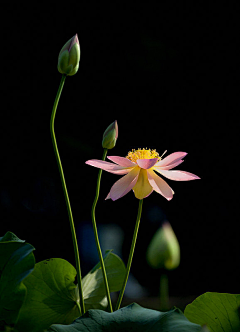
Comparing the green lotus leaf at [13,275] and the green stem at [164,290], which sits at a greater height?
the green lotus leaf at [13,275]

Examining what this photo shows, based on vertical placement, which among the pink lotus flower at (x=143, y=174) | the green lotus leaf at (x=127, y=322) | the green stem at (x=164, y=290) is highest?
the pink lotus flower at (x=143, y=174)

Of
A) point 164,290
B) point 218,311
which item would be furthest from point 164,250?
point 218,311

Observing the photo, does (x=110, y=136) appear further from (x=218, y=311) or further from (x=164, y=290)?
(x=164, y=290)

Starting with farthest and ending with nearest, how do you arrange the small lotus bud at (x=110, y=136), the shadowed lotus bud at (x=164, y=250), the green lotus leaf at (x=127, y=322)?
the shadowed lotus bud at (x=164, y=250) → the small lotus bud at (x=110, y=136) → the green lotus leaf at (x=127, y=322)

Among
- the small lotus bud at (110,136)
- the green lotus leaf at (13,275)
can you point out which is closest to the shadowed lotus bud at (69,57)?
the small lotus bud at (110,136)

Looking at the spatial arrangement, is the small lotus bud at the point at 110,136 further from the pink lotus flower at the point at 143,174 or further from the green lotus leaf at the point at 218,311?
the green lotus leaf at the point at 218,311

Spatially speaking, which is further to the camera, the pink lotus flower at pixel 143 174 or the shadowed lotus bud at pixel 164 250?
the shadowed lotus bud at pixel 164 250

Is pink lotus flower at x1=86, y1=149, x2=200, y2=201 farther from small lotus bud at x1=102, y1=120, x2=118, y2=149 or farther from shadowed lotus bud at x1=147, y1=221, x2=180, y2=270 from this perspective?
shadowed lotus bud at x1=147, y1=221, x2=180, y2=270
